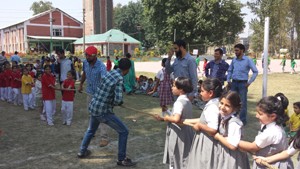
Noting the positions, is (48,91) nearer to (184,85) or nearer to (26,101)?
(26,101)

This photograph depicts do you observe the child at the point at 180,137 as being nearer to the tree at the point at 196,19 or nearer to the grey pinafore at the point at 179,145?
the grey pinafore at the point at 179,145

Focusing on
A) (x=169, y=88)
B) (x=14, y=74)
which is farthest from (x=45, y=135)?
(x=14, y=74)

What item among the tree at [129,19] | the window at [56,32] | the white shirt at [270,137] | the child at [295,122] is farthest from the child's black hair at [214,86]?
the tree at [129,19]

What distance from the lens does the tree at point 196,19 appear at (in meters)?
40.1

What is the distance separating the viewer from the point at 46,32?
5391 centimetres

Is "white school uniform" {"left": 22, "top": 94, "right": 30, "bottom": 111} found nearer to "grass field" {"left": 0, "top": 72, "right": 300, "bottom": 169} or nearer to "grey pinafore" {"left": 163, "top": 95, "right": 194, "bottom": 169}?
"grass field" {"left": 0, "top": 72, "right": 300, "bottom": 169}

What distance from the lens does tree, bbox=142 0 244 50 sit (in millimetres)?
40062

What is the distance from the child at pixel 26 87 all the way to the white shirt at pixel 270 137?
747 centimetres

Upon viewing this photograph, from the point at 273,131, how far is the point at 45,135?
4909 mm

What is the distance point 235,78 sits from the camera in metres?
6.59

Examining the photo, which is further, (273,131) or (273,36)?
(273,36)

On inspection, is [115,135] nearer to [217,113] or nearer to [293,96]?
[217,113]

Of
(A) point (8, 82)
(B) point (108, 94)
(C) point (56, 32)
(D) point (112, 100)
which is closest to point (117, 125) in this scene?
(D) point (112, 100)

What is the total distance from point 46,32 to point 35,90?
157 feet
